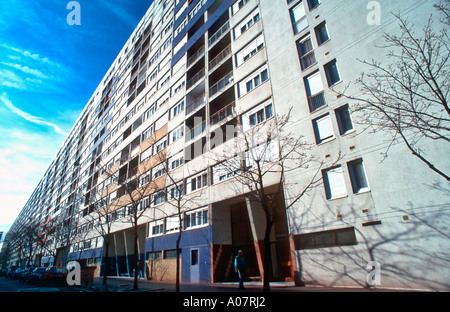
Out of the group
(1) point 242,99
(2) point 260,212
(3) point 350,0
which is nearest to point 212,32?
(1) point 242,99

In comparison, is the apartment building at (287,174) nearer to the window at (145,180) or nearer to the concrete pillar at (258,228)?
the concrete pillar at (258,228)

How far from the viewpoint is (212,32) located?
83.7ft

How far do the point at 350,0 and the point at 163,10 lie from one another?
102 feet

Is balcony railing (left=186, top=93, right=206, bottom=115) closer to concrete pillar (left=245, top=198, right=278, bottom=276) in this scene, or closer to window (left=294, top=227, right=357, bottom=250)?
concrete pillar (left=245, top=198, right=278, bottom=276)

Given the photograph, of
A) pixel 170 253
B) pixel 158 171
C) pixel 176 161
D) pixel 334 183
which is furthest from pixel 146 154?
pixel 334 183

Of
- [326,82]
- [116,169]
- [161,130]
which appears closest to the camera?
[326,82]

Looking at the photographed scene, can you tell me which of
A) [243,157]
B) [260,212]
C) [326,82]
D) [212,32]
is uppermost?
[212,32]

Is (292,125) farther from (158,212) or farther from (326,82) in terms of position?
(158,212)

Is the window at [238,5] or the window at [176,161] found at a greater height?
the window at [238,5]

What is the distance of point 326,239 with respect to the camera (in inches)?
478

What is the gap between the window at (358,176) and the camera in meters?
11.7

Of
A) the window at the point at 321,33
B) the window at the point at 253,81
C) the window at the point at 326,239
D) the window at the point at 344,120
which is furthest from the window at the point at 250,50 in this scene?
the window at the point at 326,239

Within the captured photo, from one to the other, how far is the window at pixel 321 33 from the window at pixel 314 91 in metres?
2.14

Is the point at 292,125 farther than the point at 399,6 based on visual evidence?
Yes
